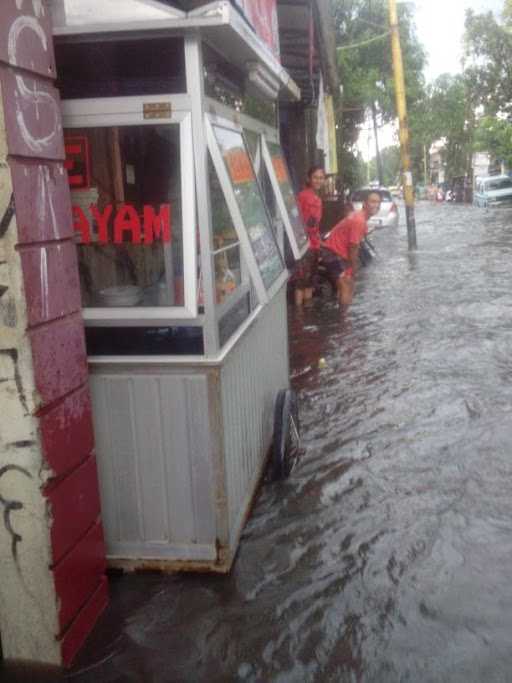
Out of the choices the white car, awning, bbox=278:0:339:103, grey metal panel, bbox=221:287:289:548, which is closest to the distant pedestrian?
awning, bbox=278:0:339:103

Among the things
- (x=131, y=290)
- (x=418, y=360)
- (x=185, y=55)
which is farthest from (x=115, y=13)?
(x=418, y=360)

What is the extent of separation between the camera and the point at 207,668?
315 centimetres

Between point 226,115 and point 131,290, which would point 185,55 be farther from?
point 131,290

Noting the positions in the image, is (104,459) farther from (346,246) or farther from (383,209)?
(383,209)

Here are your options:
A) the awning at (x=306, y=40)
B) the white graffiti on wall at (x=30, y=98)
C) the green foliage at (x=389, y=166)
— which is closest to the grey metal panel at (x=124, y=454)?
the white graffiti on wall at (x=30, y=98)

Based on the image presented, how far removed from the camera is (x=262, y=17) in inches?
216

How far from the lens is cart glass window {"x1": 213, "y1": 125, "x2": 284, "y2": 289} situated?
11.5ft

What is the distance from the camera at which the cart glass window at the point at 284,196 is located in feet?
→ 16.9

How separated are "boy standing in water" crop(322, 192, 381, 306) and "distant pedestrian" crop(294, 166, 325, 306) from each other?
26 centimetres

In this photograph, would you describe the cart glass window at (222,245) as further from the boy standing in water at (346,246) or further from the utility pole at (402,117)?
the utility pole at (402,117)

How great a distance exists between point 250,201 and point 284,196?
65.3 inches

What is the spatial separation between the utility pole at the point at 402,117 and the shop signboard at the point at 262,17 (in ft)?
45.3

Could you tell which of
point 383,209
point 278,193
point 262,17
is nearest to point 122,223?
point 278,193

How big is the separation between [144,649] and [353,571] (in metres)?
1.15
